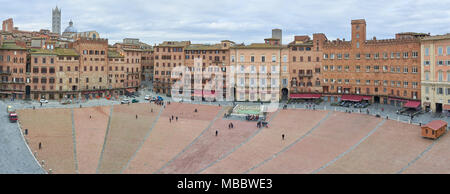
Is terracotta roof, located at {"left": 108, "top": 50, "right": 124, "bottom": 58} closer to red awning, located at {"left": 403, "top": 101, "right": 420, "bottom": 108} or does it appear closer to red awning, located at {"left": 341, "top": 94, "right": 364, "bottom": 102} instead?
red awning, located at {"left": 341, "top": 94, "right": 364, "bottom": 102}

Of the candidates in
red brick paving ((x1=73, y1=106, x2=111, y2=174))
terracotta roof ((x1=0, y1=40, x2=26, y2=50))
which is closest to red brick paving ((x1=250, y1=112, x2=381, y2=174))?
red brick paving ((x1=73, y1=106, x2=111, y2=174))

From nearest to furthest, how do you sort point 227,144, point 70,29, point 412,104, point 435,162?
1. point 435,162
2. point 227,144
3. point 412,104
4. point 70,29

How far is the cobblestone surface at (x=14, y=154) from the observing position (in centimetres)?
4597

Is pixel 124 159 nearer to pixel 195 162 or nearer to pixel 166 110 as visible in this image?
pixel 195 162

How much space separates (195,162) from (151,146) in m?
10.5

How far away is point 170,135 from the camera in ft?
209

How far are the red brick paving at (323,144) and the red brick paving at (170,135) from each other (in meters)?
15.4

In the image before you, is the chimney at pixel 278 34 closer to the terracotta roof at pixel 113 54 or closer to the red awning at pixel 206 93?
the red awning at pixel 206 93

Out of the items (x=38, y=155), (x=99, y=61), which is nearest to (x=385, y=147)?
(x=38, y=155)

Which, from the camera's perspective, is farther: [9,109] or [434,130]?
[9,109]

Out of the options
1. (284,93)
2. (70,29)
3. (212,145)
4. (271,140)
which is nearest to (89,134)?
(212,145)

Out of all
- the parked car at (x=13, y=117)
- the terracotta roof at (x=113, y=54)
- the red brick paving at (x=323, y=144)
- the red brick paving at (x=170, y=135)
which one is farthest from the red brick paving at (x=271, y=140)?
the terracotta roof at (x=113, y=54)

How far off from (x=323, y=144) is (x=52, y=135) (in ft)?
149

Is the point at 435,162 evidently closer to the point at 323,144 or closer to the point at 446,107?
the point at 323,144
